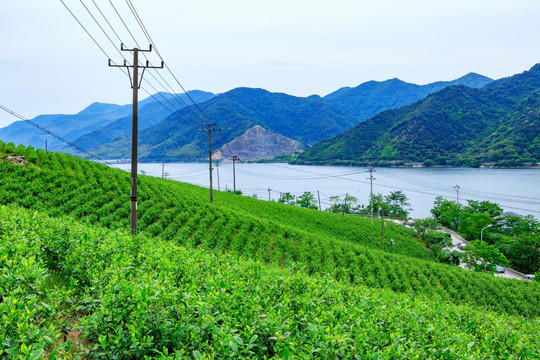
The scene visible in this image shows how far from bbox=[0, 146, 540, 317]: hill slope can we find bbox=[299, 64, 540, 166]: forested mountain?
122849 mm

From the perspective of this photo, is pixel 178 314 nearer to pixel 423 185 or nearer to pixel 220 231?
pixel 220 231

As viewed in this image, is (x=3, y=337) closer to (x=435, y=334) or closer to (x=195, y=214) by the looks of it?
(x=435, y=334)

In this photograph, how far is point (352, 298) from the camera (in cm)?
571

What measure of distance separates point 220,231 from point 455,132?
522 feet

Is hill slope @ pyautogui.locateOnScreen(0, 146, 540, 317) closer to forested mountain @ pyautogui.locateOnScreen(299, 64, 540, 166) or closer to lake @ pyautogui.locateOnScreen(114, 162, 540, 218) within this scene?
lake @ pyautogui.locateOnScreen(114, 162, 540, 218)

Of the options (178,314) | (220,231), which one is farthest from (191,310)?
(220,231)

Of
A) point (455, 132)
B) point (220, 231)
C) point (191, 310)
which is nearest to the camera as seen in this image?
point (191, 310)

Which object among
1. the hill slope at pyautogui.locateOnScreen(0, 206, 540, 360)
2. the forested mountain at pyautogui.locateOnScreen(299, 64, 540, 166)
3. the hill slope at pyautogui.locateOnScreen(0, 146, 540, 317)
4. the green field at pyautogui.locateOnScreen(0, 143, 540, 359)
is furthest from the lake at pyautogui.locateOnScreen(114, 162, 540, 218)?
the hill slope at pyautogui.locateOnScreen(0, 206, 540, 360)

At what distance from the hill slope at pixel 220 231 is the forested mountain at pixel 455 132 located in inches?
4837

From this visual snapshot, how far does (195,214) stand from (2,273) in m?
17.2

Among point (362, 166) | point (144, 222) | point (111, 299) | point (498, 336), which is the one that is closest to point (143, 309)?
point (111, 299)

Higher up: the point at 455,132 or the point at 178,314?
the point at 455,132

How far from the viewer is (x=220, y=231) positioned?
1970 centimetres

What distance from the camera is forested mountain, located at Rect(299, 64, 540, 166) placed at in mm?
125188
